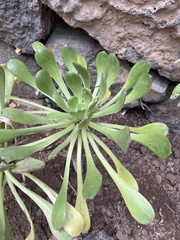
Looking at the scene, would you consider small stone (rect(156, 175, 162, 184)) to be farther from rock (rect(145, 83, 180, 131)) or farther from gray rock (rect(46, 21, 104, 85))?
gray rock (rect(46, 21, 104, 85))

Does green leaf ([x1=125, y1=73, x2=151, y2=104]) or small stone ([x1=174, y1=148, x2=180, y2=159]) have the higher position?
green leaf ([x1=125, y1=73, x2=151, y2=104])

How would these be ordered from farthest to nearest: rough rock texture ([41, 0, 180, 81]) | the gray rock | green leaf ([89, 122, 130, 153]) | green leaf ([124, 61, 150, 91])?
the gray rock → rough rock texture ([41, 0, 180, 81]) → green leaf ([124, 61, 150, 91]) → green leaf ([89, 122, 130, 153])

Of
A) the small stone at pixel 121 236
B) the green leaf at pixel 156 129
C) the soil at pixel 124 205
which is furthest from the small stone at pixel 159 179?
the green leaf at pixel 156 129

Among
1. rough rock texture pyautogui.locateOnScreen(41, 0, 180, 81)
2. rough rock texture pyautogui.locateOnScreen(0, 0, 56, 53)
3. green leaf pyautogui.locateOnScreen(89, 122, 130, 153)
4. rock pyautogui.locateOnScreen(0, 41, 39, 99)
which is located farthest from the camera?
rock pyautogui.locateOnScreen(0, 41, 39, 99)

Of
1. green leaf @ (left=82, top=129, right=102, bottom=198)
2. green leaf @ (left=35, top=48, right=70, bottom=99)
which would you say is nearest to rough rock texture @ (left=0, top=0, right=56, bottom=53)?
green leaf @ (left=35, top=48, right=70, bottom=99)

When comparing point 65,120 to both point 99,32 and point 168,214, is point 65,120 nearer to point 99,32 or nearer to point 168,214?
point 99,32

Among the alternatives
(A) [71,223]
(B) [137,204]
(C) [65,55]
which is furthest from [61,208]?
(C) [65,55]

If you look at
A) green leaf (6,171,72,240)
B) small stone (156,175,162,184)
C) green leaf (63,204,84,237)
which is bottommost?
green leaf (6,171,72,240)
